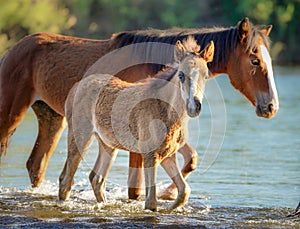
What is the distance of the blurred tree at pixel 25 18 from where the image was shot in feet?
91.2

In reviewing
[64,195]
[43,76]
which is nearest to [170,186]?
[64,195]

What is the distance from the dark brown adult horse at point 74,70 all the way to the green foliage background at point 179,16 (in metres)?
21.5

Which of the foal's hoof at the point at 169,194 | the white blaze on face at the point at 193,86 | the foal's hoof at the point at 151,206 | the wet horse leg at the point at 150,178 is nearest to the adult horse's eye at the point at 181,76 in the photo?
the white blaze on face at the point at 193,86

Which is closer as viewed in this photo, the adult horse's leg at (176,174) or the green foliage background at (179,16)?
the adult horse's leg at (176,174)

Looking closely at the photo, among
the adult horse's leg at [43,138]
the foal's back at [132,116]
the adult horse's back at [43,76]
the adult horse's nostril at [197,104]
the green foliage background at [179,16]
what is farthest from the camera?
the green foliage background at [179,16]

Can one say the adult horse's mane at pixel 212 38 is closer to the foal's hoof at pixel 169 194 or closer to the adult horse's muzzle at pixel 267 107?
the adult horse's muzzle at pixel 267 107

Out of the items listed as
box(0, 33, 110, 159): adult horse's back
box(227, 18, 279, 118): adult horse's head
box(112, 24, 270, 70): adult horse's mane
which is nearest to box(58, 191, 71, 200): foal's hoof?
box(0, 33, 110, 159): adult horse's back

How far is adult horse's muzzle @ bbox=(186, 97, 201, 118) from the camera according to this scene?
22.8 ft

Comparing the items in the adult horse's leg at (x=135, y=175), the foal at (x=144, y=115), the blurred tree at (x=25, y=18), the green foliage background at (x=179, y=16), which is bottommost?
the adult horse's leg at (x=135, y=175)

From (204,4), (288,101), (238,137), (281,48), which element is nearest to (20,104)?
(238,137)

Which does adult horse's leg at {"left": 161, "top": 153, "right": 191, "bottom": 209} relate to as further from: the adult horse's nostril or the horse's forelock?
the horse's forelock

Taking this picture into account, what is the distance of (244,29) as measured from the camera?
336 inches

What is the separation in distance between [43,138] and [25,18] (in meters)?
19.0

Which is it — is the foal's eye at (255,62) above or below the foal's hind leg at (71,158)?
above
